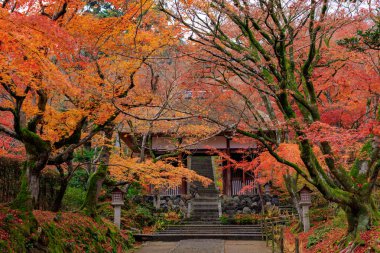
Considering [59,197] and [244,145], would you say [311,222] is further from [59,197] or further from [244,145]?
[59,197]

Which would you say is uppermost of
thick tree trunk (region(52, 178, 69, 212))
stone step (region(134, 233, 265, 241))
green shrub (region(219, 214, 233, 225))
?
thick tree trunk (region(52, 178, 69, 212))

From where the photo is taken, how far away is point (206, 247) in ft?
43.8

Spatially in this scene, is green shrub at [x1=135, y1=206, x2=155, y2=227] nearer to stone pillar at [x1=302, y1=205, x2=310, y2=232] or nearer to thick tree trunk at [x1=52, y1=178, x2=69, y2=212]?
thick tree trunk at [x1=52, y1=178, x2=69, y2=212]

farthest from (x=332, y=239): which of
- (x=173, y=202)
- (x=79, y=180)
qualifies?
(x=79, y=180)

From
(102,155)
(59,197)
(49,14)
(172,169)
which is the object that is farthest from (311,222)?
(49,14)

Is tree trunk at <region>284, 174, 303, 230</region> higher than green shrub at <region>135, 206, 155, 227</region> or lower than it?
higher

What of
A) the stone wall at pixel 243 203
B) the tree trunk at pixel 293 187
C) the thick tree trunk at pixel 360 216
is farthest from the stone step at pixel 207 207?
the thick tree trunk at pixel 360 216

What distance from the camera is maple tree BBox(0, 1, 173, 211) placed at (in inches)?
276

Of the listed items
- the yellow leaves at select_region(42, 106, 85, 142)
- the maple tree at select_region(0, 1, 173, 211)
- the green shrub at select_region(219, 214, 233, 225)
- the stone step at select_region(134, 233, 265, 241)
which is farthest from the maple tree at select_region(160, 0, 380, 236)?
the green shrub at select_region(219, 214, 233, 225)

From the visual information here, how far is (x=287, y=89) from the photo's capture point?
26.6 feet

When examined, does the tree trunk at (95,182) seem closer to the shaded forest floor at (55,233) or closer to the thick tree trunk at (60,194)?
the shaded forest floor at (55,233)

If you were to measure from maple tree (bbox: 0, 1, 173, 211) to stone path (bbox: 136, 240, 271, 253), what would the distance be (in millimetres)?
5552

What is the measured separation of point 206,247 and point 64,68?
26.0 ft

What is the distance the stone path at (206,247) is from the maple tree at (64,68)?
5.55 metres
